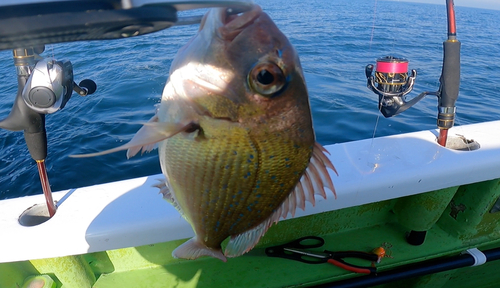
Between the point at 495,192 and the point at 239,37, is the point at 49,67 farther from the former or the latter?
the point at 495,192

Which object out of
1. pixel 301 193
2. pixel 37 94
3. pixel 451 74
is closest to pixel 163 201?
pixel 37 94

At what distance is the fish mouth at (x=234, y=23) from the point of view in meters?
0.86

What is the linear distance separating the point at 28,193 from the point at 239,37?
457 centimetres

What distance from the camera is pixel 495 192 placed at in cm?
243

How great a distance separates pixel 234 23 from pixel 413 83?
2.67m

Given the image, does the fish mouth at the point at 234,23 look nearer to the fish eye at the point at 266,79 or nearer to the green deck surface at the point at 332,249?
the fish eye at the point at 266,79

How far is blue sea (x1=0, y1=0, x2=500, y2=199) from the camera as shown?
193 inches

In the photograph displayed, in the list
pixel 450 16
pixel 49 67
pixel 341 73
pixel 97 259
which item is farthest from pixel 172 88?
pixel 341 73

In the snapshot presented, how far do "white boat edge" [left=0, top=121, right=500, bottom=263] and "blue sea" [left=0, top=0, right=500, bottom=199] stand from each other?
56 centimetres

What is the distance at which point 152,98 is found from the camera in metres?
6.75

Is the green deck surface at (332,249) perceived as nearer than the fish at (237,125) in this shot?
No

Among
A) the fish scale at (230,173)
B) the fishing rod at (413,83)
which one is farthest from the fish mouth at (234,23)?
the fishing rod at (413,83)

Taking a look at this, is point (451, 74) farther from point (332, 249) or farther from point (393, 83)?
point (332, 249)

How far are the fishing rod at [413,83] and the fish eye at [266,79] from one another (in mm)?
1967
